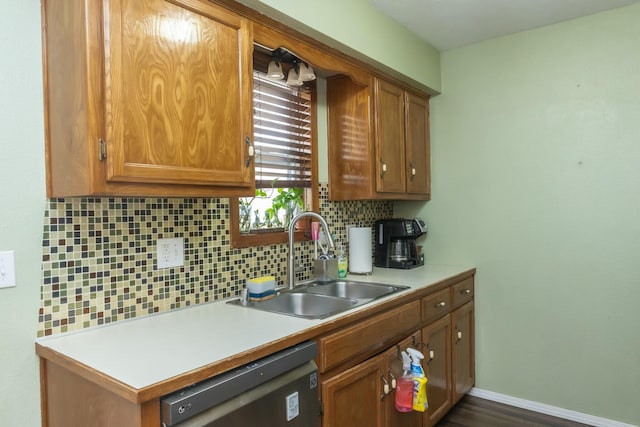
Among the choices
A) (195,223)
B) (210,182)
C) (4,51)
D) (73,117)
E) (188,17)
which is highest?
(188,17)

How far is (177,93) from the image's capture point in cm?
138

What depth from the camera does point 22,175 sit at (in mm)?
1313

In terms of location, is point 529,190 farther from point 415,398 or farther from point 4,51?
point 4,51

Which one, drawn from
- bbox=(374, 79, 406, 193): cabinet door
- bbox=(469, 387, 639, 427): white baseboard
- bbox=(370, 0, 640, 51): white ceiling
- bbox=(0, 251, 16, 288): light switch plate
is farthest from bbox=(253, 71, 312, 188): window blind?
bbox=(469, 387, 639, 427): white baseboard

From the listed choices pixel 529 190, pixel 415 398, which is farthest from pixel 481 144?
pixel 415 398

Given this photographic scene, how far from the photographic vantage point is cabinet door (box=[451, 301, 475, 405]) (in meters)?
2.55


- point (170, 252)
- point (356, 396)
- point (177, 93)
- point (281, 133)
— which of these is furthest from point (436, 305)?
point (177, 93)

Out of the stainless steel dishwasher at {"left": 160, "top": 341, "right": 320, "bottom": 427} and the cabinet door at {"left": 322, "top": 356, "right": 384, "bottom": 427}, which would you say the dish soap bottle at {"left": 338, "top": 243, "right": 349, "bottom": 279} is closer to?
the cabinet door at {"left": 322, "top": 356, "right": 384, "bottom": 427}

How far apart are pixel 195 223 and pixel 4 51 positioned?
2.81 ft

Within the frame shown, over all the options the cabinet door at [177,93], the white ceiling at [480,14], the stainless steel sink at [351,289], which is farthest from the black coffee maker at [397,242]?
the cabinet door at [177,93]

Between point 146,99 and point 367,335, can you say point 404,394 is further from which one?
point 146,99

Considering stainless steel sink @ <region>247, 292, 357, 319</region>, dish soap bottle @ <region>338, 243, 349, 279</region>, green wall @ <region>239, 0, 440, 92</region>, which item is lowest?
stainless steel sink @ <region>247, 292, 357, 319</region>

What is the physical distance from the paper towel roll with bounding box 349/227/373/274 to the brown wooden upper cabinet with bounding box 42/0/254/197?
1122mm

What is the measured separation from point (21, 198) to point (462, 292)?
7.71 ft
